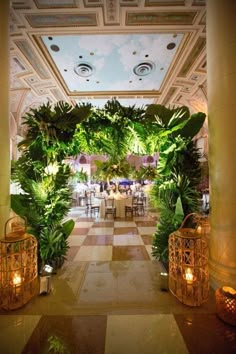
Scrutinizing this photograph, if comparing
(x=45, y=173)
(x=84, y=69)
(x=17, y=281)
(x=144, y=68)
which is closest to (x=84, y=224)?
(x=45, y=173)

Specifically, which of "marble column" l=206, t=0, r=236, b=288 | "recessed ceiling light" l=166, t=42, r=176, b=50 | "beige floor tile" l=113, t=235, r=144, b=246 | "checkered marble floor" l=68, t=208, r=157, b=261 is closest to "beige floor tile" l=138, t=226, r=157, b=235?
"checkered marble floor" l=68, t=208, r=157, b=261

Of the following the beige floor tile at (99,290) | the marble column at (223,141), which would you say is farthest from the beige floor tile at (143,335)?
the marble column at (223,141)

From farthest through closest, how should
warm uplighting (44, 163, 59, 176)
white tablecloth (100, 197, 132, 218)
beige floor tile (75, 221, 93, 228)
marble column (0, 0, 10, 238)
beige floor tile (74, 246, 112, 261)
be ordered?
white tablecloth (100, 197, 132, 218) → beige floor tile (75, 221, 93, 228) → beige floor tile (74, 246, 112, 261) → warm uplighting (44, 163, 59, 176) → marble column (0, 0, 10, 238)

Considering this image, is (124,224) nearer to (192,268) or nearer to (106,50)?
(192,268)

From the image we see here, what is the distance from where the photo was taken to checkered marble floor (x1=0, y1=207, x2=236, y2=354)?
1.84 meters

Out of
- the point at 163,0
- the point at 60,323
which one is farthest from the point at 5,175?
the point at 163,0

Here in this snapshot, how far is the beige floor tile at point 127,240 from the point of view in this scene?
15.9 feet

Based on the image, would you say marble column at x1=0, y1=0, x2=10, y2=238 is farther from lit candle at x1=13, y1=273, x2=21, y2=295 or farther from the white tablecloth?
the white tablecloth

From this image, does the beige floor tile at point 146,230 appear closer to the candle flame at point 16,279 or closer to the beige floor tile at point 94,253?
the beige floor tile at point 94,253

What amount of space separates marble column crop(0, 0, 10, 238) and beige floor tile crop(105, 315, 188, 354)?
1920 millimetres

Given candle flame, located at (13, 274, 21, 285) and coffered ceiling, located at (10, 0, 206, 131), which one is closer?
candle flame, located at (13, 274, 21, 285)

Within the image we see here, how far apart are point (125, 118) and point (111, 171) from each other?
4962 mm

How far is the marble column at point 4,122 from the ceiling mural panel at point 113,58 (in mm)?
3461

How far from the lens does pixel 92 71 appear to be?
7559 millimetres
